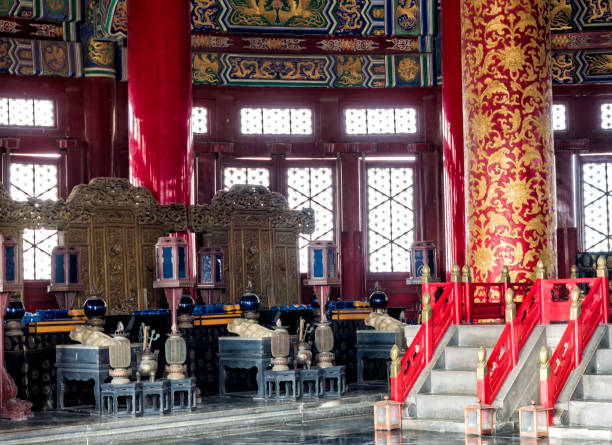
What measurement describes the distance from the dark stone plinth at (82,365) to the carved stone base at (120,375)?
0.45ft

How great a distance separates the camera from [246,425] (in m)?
6.96

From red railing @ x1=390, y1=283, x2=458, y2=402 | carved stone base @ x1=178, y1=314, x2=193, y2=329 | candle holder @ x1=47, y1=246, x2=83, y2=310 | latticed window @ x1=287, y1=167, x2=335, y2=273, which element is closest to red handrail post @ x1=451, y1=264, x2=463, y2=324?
red railing @ x1=390, y1=283, x2=458, y2=402

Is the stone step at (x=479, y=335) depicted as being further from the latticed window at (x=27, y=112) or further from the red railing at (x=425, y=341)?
the latticed window at (x=27, y=112)

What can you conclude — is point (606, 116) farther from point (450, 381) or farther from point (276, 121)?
point (450, 381)

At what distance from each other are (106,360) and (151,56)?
11.2 feet

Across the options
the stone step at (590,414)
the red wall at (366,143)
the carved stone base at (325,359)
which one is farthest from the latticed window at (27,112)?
the stone step at (590,414)

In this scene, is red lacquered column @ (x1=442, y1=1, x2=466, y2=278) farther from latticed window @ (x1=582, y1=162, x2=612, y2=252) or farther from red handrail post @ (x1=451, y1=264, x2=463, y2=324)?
red handrail post @ (x1=451, y1=264, x2=463, y2=324)

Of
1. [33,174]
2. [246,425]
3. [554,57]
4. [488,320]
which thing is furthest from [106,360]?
[554,57]

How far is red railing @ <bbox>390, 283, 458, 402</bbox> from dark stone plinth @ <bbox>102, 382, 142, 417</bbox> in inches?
64.0

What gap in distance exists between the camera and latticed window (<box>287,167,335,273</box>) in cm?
1232

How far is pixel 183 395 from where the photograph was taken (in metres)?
7.17

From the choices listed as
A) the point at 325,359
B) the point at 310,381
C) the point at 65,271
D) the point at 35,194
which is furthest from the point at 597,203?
the point at 65,271

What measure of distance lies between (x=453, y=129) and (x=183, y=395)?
4901 millimetres

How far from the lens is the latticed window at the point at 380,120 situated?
12531 mm
